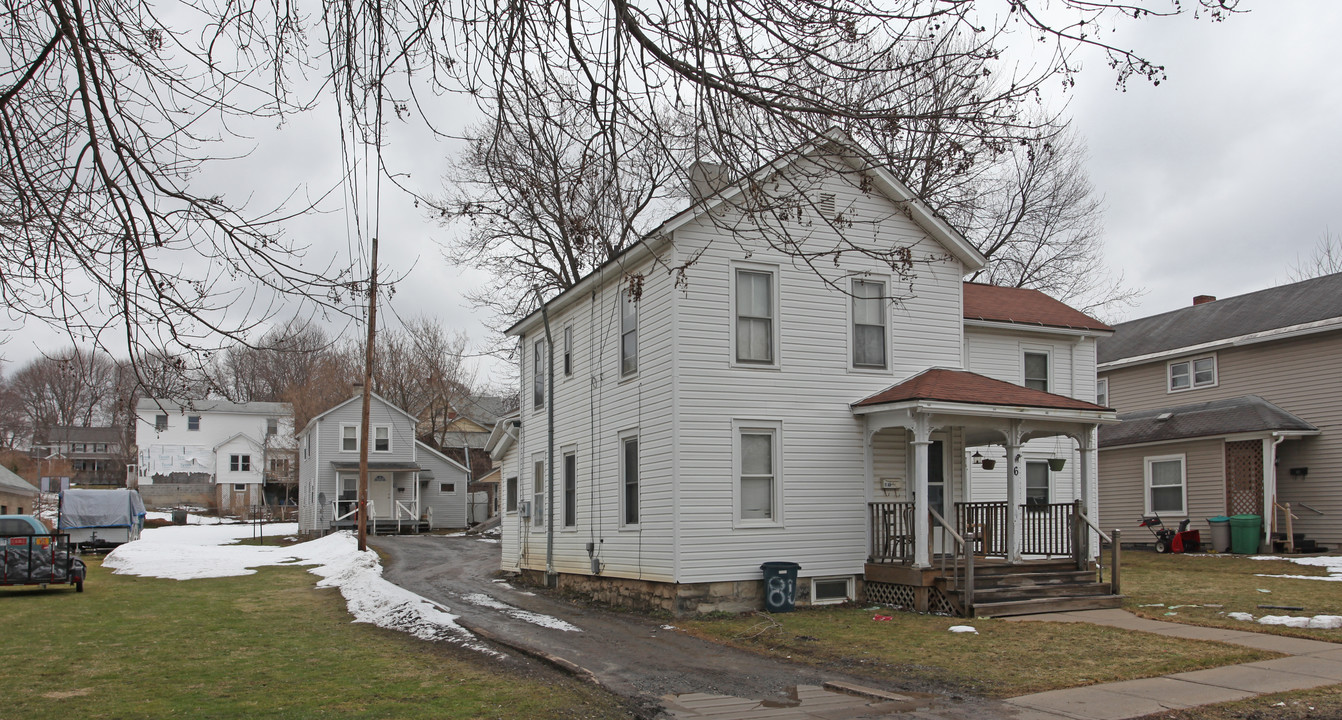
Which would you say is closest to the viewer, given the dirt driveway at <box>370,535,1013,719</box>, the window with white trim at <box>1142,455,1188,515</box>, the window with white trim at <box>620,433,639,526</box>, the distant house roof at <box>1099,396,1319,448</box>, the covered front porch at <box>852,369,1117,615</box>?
the dirt driveway at <box>370,535,1013,719</box>

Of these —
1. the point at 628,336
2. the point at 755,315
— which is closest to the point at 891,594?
the point at 755,315

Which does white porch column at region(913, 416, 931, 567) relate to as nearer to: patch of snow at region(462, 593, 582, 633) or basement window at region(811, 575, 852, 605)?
basement window at region(811, 575, 852, 605)

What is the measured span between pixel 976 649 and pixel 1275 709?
3.70 m

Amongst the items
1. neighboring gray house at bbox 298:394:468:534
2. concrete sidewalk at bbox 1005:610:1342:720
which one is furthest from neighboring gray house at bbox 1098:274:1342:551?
neighboring gray house at bbox 298:394:468:534

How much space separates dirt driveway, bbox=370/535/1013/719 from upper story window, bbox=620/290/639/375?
421 cm

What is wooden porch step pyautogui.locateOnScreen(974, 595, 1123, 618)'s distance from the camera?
556 inches

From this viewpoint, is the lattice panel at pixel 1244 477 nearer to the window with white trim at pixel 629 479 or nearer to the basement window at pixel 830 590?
the basement window at pixel 830 590

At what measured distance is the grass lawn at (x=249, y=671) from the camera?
28.4ft

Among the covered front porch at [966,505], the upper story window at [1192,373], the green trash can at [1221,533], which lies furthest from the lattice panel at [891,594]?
the upper story window at [1192,373]

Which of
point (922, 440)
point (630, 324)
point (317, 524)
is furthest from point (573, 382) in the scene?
point (317, 524)

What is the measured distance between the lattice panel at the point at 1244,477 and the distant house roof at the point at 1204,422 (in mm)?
639

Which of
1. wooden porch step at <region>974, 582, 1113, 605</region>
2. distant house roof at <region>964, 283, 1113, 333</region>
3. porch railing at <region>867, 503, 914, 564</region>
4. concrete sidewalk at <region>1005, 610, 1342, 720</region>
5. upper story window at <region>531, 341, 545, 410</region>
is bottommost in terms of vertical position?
wooden porch step at <region>974, 582, 1113, 605</region>

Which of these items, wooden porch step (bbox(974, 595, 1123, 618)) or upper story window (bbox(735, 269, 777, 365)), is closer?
wooden porch step (bbox(974, 595, 1123, 618))

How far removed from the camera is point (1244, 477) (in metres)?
24.2
